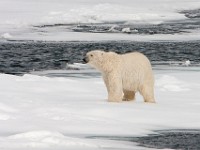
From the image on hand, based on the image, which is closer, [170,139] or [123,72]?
[170,139]

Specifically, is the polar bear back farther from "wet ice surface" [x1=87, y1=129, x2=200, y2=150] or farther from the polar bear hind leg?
"wet ice surface" [x1=87, y1=129, x2=200, y2=150]

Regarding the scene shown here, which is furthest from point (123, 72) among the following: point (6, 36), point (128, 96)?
point (6, 36)

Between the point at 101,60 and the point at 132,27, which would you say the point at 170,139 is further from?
the point at 132,27

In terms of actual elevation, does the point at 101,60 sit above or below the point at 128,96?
→ above

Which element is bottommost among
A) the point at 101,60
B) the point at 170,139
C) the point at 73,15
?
the point at 170,139

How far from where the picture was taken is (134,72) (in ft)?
34.2

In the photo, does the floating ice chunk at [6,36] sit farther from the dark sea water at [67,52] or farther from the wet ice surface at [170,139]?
the wet ice surface at [170,139]

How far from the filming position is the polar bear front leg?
399 inches

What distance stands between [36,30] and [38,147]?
1979cm

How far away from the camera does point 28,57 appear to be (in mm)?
18703

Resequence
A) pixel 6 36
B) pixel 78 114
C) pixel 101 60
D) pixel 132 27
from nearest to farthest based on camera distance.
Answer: pixel 78 114 < pixel 101 60 < pixel 6 36 < pixel 132 27

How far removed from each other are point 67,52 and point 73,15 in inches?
452

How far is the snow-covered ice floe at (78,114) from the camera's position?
7.14 metres

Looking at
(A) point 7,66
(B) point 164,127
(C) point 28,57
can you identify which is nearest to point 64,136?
(B) point 164,127
